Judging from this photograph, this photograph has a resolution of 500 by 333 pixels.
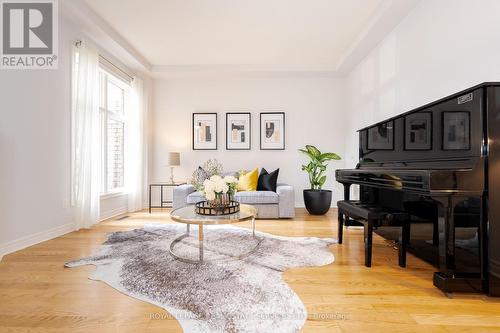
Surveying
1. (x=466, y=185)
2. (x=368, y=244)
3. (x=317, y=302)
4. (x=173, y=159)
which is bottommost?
(x=317, y=302)

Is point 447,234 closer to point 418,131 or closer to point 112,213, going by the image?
point 418,131

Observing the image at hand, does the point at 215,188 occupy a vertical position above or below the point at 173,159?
→ below

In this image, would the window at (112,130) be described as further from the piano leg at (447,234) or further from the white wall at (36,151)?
the piano leg at (447,234)

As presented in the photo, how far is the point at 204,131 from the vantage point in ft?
17.4

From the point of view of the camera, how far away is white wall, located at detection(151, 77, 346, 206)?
5.25 m

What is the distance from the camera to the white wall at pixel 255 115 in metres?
5.25

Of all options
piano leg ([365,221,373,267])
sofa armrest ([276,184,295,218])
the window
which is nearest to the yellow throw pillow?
sofa armrest ([276,184,295,218])

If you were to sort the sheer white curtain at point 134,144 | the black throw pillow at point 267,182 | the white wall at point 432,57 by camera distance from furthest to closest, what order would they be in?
the sheer white curtain at point 134,144
the black throw pillow at point 267,182
the white wall at point 432,57

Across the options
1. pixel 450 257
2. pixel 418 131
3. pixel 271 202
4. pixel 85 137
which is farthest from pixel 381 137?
pixel 85 137

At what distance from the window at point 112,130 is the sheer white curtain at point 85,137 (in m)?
0.52

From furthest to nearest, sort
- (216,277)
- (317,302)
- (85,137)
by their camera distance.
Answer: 1. (85,137)
2. (216,277)
3. (317,302)

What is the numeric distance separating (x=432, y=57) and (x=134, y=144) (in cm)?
473

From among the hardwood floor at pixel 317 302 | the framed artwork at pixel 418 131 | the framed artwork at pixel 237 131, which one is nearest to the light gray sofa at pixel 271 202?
the framed artwork at pixel 237 131

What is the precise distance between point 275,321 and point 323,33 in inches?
150
